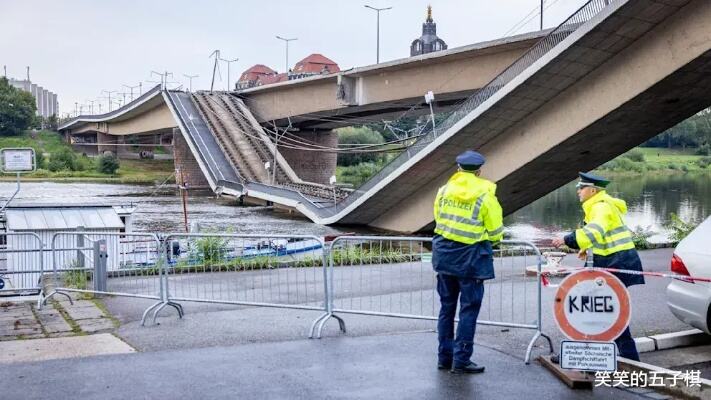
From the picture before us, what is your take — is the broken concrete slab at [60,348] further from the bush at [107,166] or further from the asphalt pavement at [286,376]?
the bush at [107,166]

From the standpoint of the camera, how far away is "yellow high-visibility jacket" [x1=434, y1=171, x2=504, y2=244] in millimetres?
6809

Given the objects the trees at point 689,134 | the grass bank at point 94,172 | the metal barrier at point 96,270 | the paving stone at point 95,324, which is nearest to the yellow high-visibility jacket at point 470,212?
the paving stone at point 95,324

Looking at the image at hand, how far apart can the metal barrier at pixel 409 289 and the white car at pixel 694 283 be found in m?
1.33

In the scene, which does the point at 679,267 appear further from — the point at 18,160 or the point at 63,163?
the point at 63,163

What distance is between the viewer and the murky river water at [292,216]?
30141 millimetres

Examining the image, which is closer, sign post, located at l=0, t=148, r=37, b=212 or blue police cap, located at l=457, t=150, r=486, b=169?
blue police cap, located at l=457, t=150, r=486, b=169

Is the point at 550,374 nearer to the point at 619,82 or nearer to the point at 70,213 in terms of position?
the point at 70,213

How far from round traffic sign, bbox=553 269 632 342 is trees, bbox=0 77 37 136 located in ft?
318

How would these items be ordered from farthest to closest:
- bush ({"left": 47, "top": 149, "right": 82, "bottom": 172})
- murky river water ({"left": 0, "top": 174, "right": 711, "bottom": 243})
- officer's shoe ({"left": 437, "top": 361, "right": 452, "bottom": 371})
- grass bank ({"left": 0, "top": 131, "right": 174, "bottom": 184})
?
bush ({"left": 47, "top": 149, "right": 82, "bottom": 172}) → grass bank ({"left": 0, "top": 131, "right": 174, "bottom": 184}) → murky river water ({"left": 0, "top": 174, "right": 711, "bottom": 243}) → officer's shoe ({"left": 437, "top": 361, "right": 452, "bottom": 371})

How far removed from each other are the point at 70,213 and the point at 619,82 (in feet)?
40.6

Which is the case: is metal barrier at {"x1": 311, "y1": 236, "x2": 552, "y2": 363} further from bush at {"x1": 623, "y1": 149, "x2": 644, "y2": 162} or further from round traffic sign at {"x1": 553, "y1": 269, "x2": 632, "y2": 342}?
bush at {"x1": 623, "y1": 149, "x2": 644, "y2": 162}

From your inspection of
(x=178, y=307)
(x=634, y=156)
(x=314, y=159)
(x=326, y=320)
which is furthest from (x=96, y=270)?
(x=634, y=156)

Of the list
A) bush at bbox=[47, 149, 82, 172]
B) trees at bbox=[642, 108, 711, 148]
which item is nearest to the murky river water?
bush at bbox=[47, 149, 82, 172]

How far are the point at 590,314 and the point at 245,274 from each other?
7917mm
